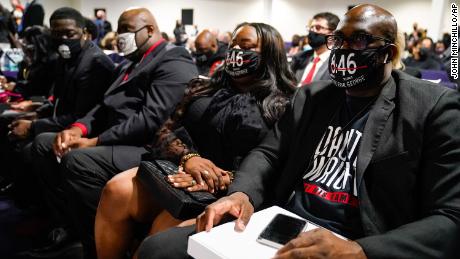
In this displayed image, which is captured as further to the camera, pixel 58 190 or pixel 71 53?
pixel 71 53

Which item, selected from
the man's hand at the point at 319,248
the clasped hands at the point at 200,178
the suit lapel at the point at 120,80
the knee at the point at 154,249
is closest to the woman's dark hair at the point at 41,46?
the suit lapel at the point at 120,80

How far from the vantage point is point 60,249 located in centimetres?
236

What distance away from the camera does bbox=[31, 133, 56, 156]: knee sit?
99.8 inches

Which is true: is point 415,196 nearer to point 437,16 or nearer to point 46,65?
point 46,65

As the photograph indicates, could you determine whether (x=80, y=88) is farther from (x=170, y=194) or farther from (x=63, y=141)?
(x=170, y=194)

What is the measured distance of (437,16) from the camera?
38.1ft

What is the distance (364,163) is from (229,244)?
0.53 metres

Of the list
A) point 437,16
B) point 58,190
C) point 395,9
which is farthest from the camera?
point 395,9

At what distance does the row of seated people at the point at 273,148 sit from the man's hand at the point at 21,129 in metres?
0.39

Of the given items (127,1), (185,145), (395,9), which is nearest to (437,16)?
(395,9)

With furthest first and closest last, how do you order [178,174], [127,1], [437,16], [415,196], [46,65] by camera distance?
[127,1] < [437,16] < [46,65] < [178,174] < [415,196]

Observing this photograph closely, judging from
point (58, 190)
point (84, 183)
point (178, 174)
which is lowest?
point (58, 190)

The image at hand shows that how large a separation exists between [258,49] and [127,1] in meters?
15.3

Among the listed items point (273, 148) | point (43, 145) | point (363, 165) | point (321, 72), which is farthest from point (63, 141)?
point (321, 72)
